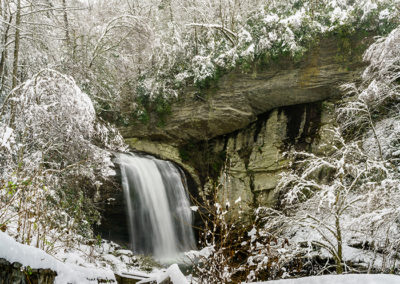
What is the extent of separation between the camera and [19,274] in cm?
199

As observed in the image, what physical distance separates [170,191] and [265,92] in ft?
15.2

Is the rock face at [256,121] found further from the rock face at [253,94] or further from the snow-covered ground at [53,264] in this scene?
the snow-covered ground at [53,264]

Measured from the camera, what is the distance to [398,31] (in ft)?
18.0

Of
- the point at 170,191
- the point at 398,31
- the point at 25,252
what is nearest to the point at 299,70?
the point at 398,31

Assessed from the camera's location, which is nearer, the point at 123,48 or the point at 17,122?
the point at 17,122

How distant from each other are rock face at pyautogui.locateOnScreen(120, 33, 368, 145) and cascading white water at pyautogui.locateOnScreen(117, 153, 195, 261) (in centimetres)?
165

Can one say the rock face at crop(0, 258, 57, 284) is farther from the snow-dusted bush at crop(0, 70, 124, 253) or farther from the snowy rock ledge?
the snow-dusted bush at crop(0, 70, 124, 253)

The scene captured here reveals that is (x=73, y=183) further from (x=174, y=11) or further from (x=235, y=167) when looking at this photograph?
(x=174, y=11)

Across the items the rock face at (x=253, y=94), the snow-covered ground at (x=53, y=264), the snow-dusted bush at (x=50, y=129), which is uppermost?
the rock face at (x=253, y=94)

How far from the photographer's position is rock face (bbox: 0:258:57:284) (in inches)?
74.7

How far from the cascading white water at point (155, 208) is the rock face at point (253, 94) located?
1.65 metres

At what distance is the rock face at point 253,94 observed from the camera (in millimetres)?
9156

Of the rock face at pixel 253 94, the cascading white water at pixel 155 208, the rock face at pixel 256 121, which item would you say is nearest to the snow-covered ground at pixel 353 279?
the rock face at pixel 256 121

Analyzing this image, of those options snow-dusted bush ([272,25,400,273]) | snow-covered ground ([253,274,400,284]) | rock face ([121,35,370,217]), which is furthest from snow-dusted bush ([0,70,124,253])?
rock face ([121,35,370,217])
